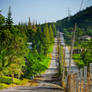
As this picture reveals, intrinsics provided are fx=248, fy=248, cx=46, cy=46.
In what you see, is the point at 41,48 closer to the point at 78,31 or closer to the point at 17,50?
the point at 17,50

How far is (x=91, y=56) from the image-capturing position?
46.2 metres

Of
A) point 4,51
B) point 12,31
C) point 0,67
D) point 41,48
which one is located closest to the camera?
point 0,67

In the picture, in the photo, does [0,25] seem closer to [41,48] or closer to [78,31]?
[41,48]

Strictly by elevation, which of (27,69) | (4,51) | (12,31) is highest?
(12,31)

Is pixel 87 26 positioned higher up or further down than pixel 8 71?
higher up

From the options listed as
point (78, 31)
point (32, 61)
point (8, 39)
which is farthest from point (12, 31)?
point (78, 31)

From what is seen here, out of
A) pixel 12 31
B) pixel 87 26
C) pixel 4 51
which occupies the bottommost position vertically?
pixel 4 51

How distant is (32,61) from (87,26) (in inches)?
3255

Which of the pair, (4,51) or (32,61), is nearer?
(4,51)

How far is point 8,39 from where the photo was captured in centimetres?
3681

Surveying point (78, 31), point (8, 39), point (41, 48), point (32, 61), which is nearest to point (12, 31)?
point (8, 39)

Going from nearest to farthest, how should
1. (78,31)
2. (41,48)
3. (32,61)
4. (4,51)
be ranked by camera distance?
(4,51) → (32,61) → (41,48) → (78,31)

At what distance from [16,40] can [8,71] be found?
4.89 m

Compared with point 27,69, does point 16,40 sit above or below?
above
